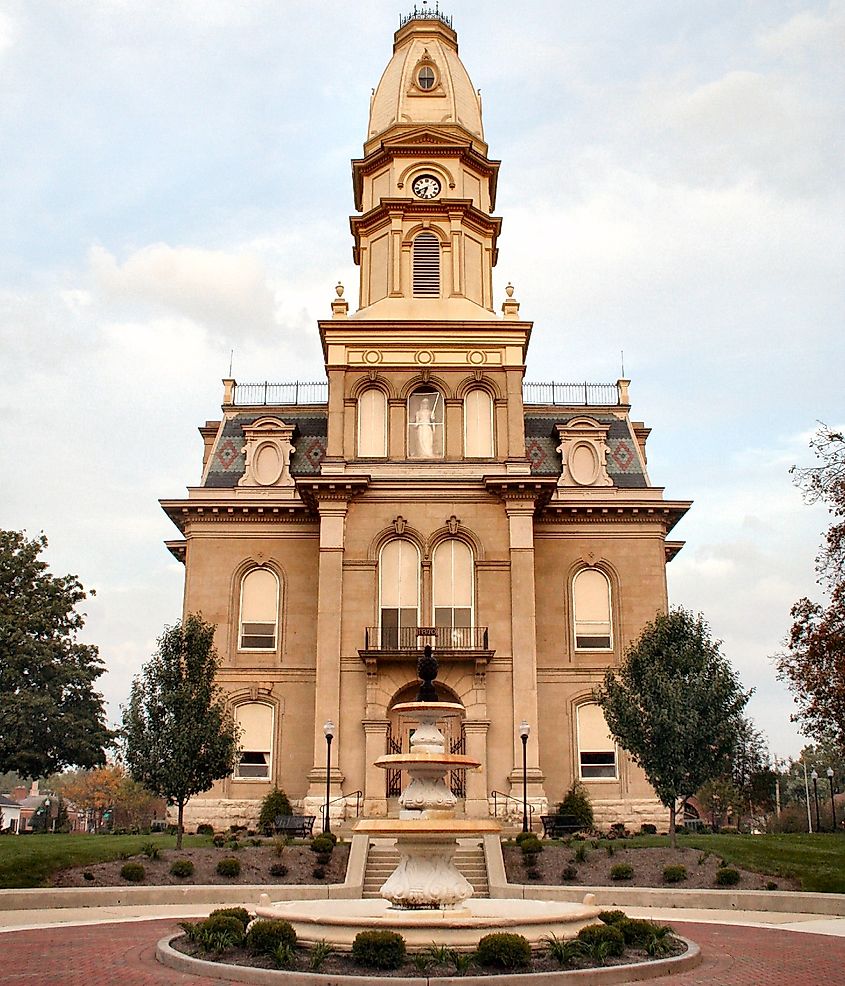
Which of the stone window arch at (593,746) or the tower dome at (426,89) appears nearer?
the stone window arch at (593,746)

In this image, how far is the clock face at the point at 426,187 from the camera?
1786 inches

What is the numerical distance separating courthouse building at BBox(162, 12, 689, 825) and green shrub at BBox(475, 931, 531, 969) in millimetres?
22089

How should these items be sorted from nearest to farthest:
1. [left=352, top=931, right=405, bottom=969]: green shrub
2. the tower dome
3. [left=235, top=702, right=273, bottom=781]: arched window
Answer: [left=352, top=931, right=405, bottom=969]: green shrub → [left=235, top=702, right=273, bottom=781]: arched window → the tower dome

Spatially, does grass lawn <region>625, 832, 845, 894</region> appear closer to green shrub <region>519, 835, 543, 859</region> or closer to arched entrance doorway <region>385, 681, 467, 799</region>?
green shrub <region>519, 835, 543, 859</region>

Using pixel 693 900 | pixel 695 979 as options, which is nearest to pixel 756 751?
pixel 693 900

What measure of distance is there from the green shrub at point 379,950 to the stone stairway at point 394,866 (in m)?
11.5

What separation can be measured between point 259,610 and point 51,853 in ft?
51.8

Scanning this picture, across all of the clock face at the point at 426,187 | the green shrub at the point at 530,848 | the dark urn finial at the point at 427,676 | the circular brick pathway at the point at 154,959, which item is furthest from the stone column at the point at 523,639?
the dark urn finial at the point at 427,676

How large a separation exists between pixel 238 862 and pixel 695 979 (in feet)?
46.8

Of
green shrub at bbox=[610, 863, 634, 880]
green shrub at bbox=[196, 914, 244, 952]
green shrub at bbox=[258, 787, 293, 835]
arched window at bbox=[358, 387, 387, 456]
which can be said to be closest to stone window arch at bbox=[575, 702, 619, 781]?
green shrub at bbox=[258, 787, 293, 835]

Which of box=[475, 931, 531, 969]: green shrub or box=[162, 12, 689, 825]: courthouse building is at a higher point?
box=[162, 12, 689, 825]: courthouse building

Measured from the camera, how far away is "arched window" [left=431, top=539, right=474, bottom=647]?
124 ft

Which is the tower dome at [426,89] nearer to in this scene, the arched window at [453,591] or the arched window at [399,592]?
the arched window at [453,591]

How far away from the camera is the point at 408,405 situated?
40.9 m
